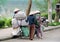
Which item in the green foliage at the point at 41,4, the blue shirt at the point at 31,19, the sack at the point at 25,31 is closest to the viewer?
the blue shirt at the point at 31,19

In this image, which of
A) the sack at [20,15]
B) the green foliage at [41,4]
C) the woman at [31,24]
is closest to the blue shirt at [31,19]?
the woman at [31,24]

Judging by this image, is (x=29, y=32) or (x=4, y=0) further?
(x=4, y=0)

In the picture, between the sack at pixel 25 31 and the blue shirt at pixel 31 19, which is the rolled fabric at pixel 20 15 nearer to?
the blue shirt at pixel 31 19

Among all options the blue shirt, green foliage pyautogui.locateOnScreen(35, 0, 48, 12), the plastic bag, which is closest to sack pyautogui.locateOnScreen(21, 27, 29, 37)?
the plastic bag

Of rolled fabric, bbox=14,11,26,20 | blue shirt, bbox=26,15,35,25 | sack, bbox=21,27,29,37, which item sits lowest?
sack, bbox=21,27,29,37

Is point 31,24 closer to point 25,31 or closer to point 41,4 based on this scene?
point 25,31

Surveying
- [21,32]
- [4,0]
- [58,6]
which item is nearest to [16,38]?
[21,32]

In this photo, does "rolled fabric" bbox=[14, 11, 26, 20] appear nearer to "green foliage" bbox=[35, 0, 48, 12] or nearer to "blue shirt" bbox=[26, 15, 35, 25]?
"blue shirt" bbox=[26, 15, 35, 25]

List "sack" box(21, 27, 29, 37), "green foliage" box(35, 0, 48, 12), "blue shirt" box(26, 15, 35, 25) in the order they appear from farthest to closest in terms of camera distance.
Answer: "green foliage" box(35, 0, 48, 12)
"sack" box(21, 27, 29, 37)
"blue shirt" box(26, 15, 35, 25)

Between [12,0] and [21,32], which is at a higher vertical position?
[12,0]

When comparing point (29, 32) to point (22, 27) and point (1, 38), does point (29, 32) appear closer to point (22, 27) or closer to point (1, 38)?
point (22, 27)

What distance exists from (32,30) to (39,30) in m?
0.86

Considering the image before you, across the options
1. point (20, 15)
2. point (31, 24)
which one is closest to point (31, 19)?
point (31, 24)

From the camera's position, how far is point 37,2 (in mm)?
32062
